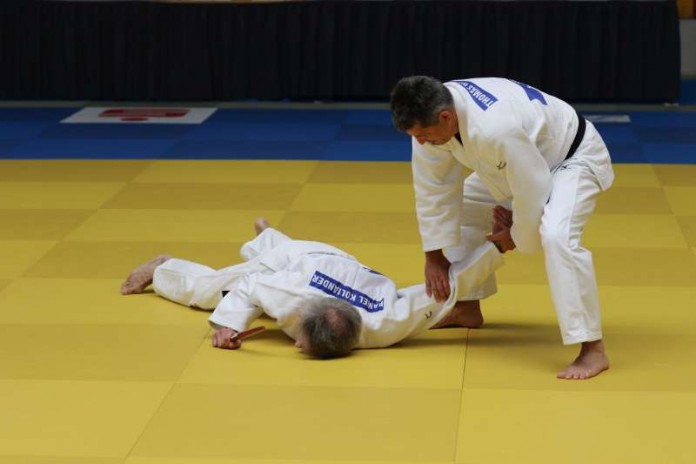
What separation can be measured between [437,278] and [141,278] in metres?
1.87

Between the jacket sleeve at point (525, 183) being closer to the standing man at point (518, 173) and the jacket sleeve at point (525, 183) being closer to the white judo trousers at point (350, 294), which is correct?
the standing man at point (518, 173)

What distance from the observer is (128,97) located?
1431cm

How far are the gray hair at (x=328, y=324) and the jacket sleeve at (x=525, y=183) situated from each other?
0.85 m

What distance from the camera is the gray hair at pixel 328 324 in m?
5.96

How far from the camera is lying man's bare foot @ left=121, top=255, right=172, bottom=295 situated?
721cm

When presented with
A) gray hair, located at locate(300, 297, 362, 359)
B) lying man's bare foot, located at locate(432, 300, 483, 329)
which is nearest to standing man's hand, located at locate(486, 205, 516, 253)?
lying man's bare foot, located at locate(432, 300, 483, 329)

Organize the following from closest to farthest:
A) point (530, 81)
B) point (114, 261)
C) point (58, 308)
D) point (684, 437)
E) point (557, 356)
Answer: point (684, 437) → point (557, 356) → point (58, 308) → point (114, 261) → point (530, 81)

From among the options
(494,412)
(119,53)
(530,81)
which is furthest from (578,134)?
(119,53)

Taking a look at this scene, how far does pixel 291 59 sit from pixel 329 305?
8.41m

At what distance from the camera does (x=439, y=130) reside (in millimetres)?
5645

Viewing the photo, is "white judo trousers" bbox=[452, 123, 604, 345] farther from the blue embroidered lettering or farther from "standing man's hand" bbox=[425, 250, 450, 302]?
the blue embroidered lettering

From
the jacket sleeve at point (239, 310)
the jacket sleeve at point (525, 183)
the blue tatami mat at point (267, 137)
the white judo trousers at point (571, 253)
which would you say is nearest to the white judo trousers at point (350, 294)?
the jacket sleeve at point (239, 310)

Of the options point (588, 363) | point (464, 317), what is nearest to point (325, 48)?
point (464, 317)

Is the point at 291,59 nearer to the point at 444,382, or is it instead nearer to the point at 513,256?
the point at 513,256
